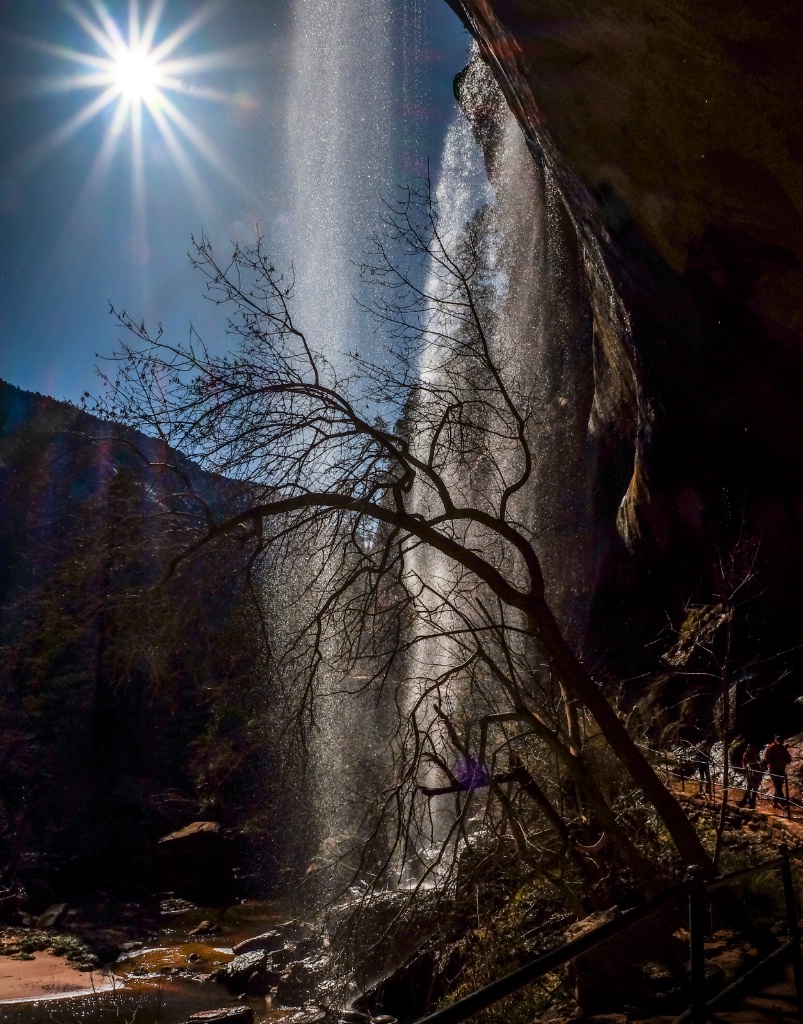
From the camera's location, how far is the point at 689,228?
10258 mm

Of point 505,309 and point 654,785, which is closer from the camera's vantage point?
point 654,785

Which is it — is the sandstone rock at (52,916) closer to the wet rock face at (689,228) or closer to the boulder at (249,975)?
the boulder at (249,975)

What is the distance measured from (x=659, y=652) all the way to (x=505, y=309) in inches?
440

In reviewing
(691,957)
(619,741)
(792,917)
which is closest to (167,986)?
(619,741)

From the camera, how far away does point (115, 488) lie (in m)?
5.79

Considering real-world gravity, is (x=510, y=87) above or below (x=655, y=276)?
above

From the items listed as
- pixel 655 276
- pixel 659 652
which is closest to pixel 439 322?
pixel 655 276

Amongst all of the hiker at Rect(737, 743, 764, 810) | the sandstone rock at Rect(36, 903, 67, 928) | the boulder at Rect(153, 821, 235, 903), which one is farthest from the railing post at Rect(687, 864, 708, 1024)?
the boulder at Rect(153, 821, 235, 903)

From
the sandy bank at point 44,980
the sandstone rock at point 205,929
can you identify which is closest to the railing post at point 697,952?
the sandy bank at point 44,980

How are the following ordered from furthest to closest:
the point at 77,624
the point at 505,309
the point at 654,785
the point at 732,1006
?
the point at 505,309 < the point at 654,785 < the point at 77,624 < the point at 732,1006

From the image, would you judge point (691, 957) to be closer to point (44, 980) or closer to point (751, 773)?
point (751, 773)

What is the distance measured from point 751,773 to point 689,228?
8292 mm

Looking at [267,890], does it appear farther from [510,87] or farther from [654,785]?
[510,87]

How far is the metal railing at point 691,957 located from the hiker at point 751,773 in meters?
6.01
